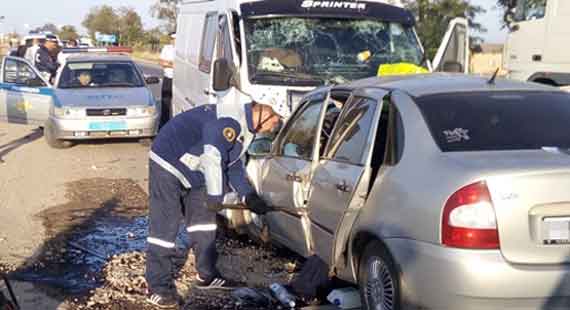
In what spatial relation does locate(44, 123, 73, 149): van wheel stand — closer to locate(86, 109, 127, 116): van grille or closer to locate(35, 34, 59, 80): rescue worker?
locate(86, 109, 127, 116): van grille

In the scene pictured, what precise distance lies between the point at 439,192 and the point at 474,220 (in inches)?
9.4

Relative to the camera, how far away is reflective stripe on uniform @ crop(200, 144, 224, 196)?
5.22m

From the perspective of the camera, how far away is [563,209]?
12.5 ft

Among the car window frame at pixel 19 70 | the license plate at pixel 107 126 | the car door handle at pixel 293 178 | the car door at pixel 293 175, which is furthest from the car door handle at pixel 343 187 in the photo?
the car window frame at pixel 19 70

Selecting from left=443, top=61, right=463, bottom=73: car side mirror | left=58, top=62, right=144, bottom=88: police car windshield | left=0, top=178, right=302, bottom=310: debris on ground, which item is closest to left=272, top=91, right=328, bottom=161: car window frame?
left=0, top=178, right=302, bottom=310: debris on ground

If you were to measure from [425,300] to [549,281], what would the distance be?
24.8 inches

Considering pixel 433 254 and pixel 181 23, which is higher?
pixel 181 23

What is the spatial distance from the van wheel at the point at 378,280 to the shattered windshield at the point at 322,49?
13.1ft

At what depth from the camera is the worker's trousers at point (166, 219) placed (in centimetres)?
554

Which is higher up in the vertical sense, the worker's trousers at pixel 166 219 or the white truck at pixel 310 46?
the white truck at pixel 310 46

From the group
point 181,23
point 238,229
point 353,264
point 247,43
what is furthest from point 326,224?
point 181,23

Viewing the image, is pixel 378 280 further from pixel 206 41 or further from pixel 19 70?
pixel 19 70

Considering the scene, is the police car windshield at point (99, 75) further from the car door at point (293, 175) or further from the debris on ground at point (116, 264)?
the car door at point (293, 175)

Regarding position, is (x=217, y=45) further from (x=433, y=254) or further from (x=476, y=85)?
(x=433, y=254)
